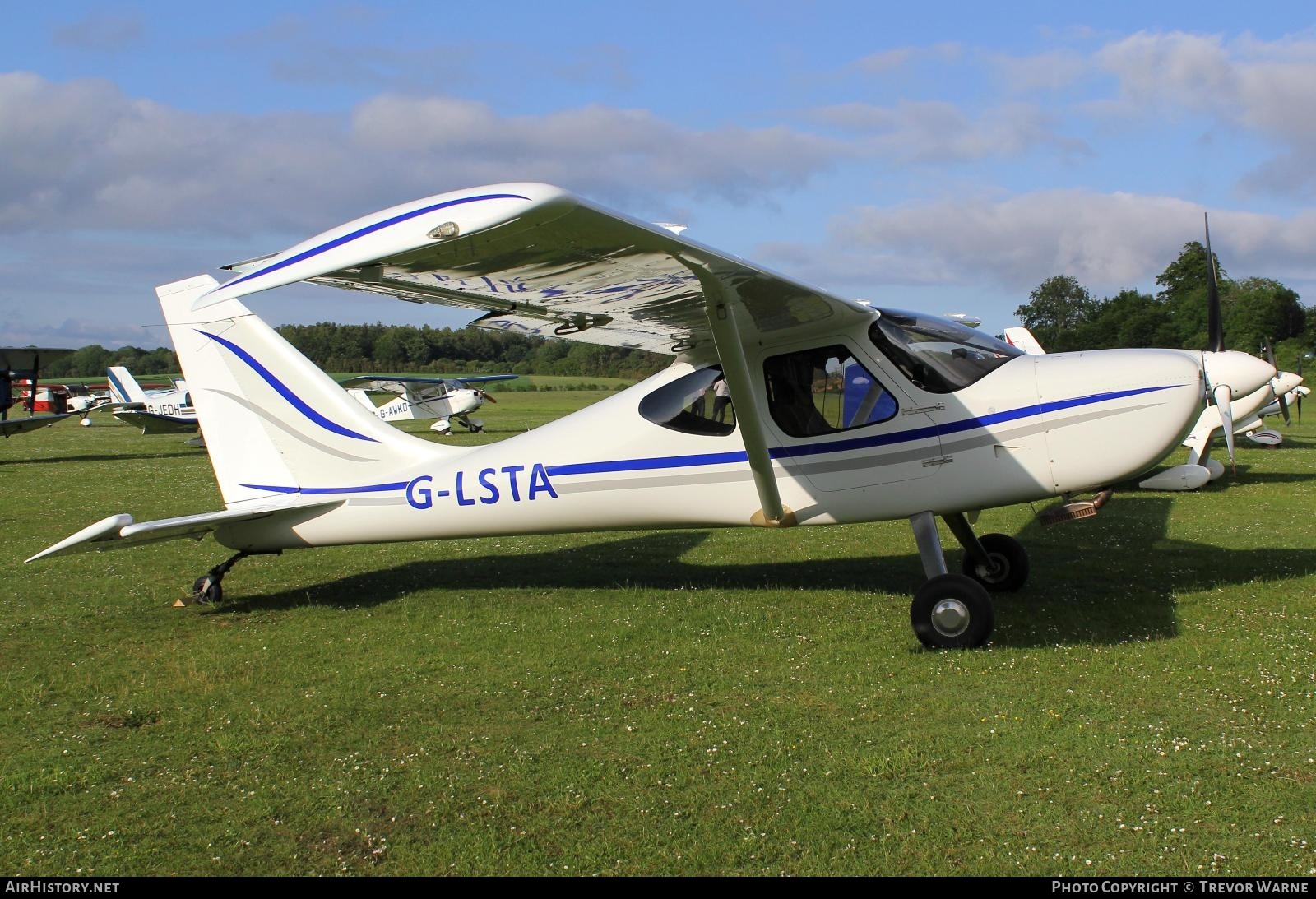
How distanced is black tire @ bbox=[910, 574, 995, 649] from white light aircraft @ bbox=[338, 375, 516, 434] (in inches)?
1217

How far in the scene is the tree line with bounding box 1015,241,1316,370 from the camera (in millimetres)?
44438

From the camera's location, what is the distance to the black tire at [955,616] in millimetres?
5812

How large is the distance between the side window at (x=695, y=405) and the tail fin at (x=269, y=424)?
1.76 metres

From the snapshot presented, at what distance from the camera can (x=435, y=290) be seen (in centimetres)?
549

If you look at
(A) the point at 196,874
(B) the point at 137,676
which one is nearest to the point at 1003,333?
(B) the point at 137,676

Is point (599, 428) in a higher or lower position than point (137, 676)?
higher

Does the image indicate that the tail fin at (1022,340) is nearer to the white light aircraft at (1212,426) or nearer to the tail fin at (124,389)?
the white light aircraft at (1212,426)

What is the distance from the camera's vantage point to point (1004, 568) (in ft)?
24.8

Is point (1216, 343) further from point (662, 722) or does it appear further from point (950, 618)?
point (662, 722)

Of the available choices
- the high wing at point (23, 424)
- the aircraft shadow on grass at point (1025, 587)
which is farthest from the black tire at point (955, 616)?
the high wing at point (23, 424)

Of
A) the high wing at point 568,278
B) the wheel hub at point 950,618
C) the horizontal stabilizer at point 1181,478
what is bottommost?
the wheel hub at point 950,618

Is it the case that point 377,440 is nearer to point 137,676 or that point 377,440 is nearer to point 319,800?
point 137,676

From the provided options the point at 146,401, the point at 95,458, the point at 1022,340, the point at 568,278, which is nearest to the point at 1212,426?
the point at 1022,340

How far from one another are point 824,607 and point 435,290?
3652 mm
